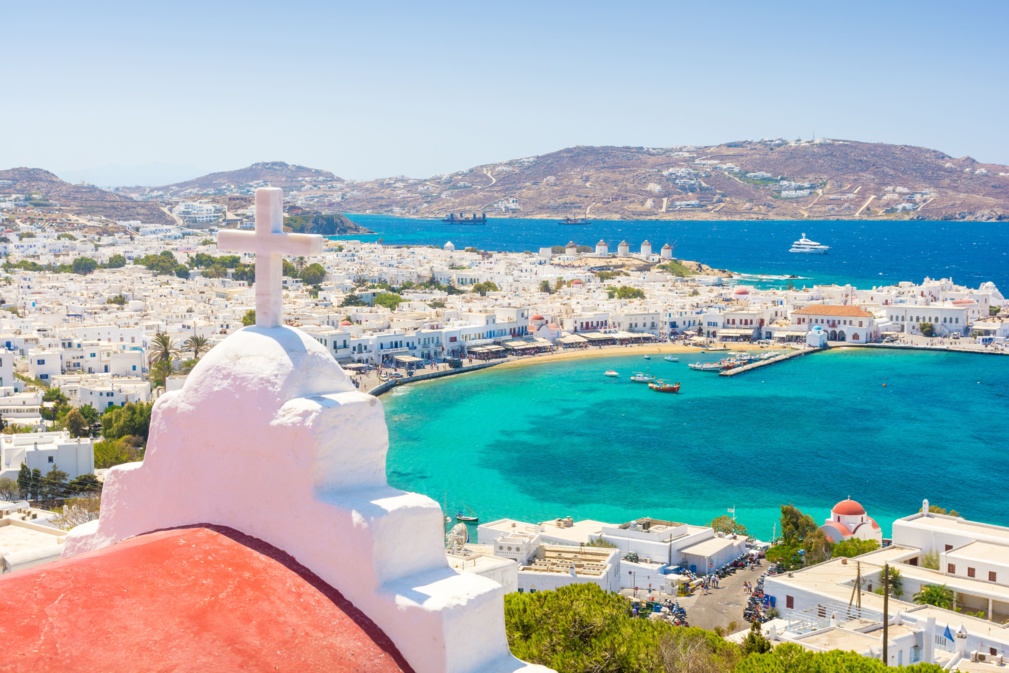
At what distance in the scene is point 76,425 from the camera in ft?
130

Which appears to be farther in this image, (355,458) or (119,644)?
(355,458)

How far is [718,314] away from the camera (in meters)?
76.2

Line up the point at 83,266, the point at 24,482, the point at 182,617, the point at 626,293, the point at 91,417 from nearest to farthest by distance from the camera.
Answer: the point at 182,617 < the point at 24,482 < the point at 91,417 < the point at 626,293 < the point at 83,266

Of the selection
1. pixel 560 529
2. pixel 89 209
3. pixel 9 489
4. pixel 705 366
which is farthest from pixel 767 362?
pixel 89 209

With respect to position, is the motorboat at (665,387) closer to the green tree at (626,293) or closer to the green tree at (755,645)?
the green tree at (626,293)

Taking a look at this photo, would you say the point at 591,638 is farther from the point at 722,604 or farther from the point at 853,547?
the point at 853,547

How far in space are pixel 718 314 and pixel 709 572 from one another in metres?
49.8

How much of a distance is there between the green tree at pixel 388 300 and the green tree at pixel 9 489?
4540 cm

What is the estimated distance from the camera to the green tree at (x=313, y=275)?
91.6 m

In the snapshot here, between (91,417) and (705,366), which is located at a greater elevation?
(91,417)

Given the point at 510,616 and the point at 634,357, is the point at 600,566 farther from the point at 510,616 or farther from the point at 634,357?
the point at 634,357

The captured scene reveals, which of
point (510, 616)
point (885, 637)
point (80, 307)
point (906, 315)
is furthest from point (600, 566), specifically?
point (906, 315)

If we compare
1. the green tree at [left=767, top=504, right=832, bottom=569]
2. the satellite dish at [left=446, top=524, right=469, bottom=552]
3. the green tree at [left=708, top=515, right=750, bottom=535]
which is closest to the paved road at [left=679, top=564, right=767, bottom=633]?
the green tree at [left=767, top=504, right=832, bottom=569]

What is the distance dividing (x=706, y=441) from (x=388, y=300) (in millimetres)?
37436
